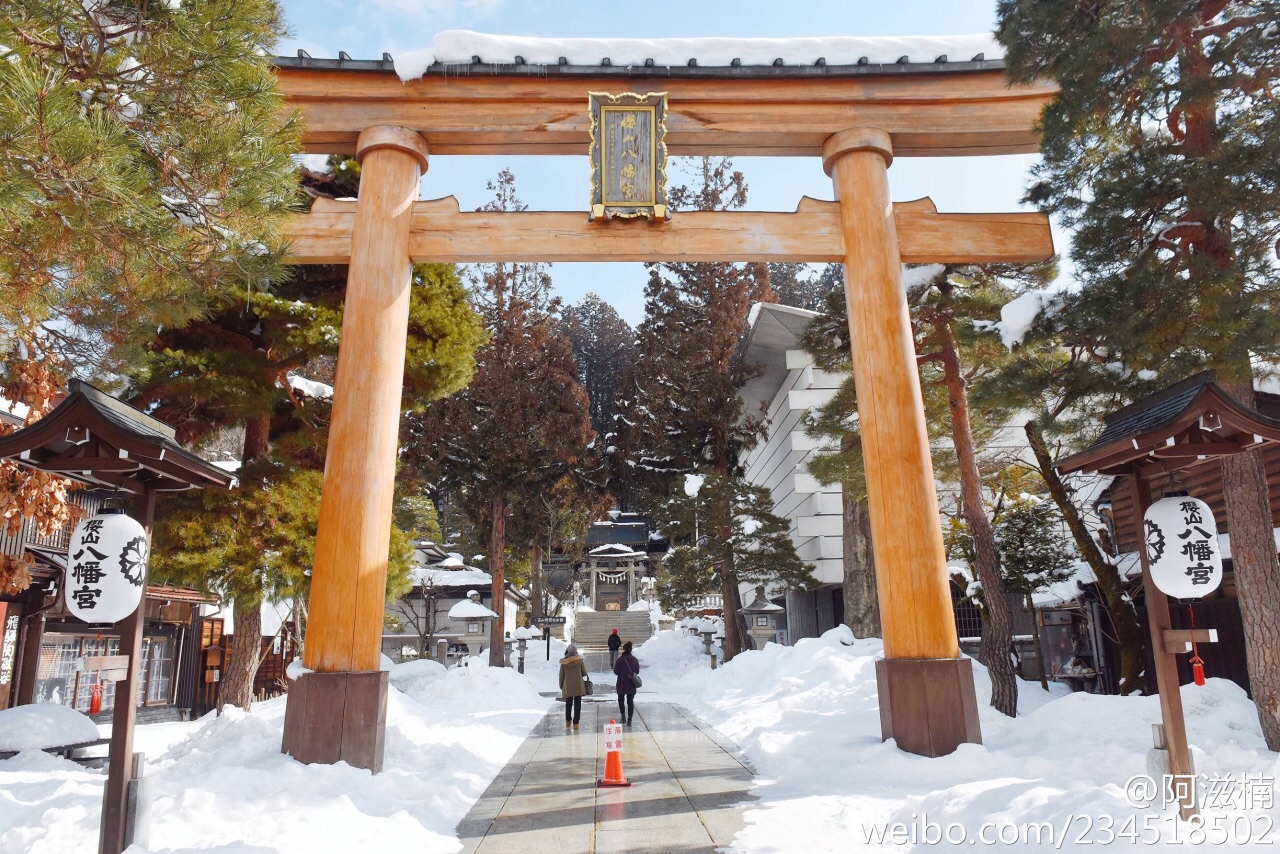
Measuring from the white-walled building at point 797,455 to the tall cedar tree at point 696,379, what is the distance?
94cm

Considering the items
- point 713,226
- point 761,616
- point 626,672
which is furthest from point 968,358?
point 761,616

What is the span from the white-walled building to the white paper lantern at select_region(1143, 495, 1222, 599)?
517 inches

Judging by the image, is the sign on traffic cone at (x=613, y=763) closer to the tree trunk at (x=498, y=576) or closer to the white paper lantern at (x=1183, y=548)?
the white paper lantern at (x=1183, y=548)

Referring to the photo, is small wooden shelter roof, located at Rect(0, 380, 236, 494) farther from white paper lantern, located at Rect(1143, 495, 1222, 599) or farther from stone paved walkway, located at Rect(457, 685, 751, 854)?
white paper lantern, located at Rect(1143, 495, 1222, 599)

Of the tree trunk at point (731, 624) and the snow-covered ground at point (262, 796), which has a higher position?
the tree trunk at point (731, 624)

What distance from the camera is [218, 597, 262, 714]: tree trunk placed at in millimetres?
10594

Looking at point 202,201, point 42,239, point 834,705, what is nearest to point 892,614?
point 834,705

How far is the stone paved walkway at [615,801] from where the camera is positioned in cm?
558

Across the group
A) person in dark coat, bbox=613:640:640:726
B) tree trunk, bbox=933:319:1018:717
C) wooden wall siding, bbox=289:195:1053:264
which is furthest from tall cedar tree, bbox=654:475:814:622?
wooden wall siding, bbox=289:195:1053:264

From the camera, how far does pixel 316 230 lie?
848cm

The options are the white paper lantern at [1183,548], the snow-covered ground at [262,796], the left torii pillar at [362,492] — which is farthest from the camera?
the left torii pillar at [362,492]

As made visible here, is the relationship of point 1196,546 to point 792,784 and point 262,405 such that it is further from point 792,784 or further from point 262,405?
point 262,405

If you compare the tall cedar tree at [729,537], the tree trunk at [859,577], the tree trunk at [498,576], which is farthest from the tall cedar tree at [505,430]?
the tree trunk at [859,577]

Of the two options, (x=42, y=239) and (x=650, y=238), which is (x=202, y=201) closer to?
(x=42, y=239)
